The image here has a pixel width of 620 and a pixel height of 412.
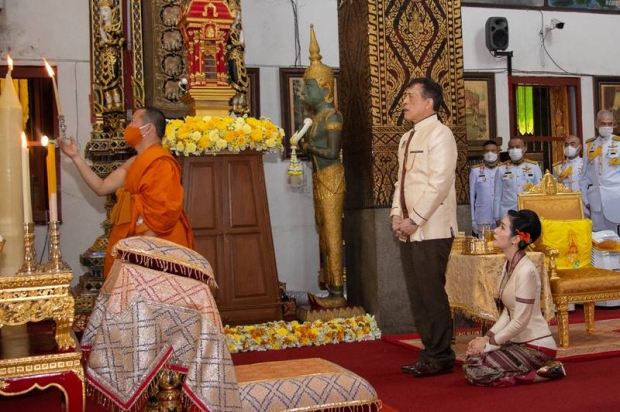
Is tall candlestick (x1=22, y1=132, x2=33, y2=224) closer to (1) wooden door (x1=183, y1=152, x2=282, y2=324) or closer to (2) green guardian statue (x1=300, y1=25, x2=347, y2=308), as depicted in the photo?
(1) wooden door (x1=183, y1=152, x2=282, y2=324)

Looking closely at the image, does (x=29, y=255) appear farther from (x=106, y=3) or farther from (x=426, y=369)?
(x=106, y=3)

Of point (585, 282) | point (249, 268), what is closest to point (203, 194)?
point (249, 268)

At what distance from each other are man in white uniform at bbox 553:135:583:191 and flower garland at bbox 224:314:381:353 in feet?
18.0

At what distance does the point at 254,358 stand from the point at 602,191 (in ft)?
18.9

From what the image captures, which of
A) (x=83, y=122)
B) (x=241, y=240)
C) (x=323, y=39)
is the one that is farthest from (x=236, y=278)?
(x=323, y=39)

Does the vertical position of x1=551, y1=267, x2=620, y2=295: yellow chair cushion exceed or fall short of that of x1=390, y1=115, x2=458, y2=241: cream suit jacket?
it falls short

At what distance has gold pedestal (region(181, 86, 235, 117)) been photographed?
256 inches

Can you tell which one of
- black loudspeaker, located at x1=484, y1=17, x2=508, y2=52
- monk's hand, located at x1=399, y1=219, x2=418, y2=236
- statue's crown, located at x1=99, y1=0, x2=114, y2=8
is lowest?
monk's hand, located at x1=399, y1=219, x2=418, y2=236

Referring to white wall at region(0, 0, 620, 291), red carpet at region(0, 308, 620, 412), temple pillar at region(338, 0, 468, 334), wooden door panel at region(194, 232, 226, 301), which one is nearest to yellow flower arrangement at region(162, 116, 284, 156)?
wooden door panel at region(194, 232, 226, 301)

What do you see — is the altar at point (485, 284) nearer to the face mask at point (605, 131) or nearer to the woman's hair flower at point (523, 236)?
the woman's hair flower at point (523, 236)

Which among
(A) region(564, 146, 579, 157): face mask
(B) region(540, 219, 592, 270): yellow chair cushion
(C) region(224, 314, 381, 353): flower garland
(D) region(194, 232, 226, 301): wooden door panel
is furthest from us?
(A) region(564, 146, 579, 157): face mask

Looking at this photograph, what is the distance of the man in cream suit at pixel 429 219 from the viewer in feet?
15.7

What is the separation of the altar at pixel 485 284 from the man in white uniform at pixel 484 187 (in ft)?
18.8

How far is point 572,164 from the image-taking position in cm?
1093
